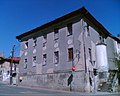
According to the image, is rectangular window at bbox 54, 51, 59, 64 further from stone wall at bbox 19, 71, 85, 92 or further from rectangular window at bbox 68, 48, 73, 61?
rectangular window at bbox 68, 48, 73, 61

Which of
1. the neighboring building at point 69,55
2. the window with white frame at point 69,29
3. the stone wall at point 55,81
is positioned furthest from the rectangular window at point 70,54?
the window with white frame at point 69,29

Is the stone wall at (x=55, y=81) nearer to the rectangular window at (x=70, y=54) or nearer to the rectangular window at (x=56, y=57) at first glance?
the rectangular window at (x=56, y=57)

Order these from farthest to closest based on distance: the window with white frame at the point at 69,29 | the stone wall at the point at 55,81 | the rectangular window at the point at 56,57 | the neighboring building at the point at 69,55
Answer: the rectangular window at the point at 56,57, the window with white frame at the point at 69,29, the neighboring building at the point at 69,55, the stone wall at the point at 55,81

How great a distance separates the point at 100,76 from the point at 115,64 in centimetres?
801

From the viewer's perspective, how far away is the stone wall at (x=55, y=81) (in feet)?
63.9

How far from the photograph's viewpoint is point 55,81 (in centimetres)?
2234

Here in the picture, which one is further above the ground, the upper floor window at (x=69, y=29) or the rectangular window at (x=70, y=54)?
the upper floor window at (x=69, y=29)

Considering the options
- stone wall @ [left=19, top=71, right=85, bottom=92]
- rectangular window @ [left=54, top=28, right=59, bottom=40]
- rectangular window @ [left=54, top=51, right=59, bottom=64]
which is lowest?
stone wall @ [left=19, top=71, right=85, bottom=92]

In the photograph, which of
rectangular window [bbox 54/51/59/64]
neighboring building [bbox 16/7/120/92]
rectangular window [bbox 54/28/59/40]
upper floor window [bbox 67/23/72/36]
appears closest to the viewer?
neighboring building [bbox 16/7/120/92]

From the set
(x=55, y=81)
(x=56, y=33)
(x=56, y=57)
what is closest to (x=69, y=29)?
(x=56, y=33)

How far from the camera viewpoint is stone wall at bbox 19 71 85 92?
767 inches

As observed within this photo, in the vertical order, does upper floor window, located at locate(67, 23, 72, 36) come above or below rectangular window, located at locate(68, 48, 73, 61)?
above

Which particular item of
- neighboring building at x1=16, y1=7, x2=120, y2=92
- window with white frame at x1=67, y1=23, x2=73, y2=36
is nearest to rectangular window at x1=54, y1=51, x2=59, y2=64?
neighboring building at x1=16, y1=7, x2=120, y2=92

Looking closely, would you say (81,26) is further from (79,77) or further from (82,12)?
(79,77)
